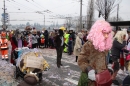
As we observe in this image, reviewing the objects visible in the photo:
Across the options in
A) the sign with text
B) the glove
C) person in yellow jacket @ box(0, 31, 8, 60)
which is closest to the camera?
the glove

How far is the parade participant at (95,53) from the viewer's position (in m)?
3.51

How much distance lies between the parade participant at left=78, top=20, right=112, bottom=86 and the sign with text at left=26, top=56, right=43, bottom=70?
259 centimetres

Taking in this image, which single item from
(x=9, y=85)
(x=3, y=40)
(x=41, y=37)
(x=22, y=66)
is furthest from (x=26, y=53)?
(x=41, y=37)

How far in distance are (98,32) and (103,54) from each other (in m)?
0.37

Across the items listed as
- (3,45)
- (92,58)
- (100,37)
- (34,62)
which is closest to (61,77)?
(34,62)

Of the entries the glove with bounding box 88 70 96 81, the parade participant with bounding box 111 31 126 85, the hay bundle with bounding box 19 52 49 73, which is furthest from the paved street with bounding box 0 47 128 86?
the glove with bounding box 88 70 96 81

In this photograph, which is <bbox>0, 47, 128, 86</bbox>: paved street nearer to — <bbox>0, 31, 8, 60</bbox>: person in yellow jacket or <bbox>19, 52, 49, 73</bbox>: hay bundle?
<bbox>19, 52, 49, 73</bbox>: hay bundle

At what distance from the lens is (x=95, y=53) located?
11.8ft

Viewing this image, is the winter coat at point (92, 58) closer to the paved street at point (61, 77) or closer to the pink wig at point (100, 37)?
the pink wig at point (100, 37)

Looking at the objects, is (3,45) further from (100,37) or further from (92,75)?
(92,75)

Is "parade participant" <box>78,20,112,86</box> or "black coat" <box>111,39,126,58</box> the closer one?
"parade participant" <box>78,20,112,86</box>

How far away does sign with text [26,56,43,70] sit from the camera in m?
5.92

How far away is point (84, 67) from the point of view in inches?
137

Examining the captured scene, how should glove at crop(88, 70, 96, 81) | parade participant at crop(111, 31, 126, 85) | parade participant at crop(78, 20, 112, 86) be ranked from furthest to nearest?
parade participant at crop(111, 31, 126, 85) < parade participant at crop(78, 20, 112, 86) < glove at crop(88, 70, 96, 81)
